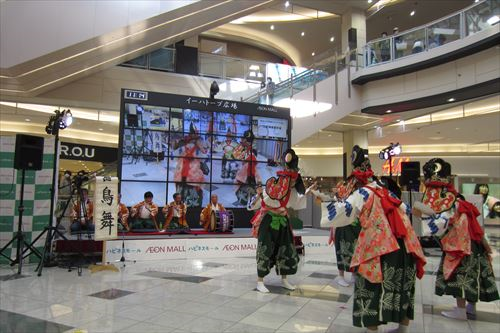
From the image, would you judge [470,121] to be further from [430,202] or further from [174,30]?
[430,202]

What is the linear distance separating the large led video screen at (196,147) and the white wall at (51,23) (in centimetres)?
160

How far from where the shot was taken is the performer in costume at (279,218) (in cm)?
469

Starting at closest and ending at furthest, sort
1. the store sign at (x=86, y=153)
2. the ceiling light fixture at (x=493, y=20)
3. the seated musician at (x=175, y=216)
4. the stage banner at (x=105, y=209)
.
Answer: the stage banner at (x=105, y=209), the seated musician at (x=175, y=216), the ceiling light fixture at (x=493, y=20), the store sign at (x=86, y=153)

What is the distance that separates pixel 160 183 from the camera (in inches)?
384

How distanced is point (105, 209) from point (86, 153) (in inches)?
413

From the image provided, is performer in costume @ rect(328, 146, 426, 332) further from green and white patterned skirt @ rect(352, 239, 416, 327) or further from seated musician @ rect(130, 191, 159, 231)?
seated musician @ rect(130, 191, 159, 231)

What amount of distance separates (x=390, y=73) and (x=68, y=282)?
11.2 metres

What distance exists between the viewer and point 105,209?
6285mm

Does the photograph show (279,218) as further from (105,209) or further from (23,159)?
(23,159)

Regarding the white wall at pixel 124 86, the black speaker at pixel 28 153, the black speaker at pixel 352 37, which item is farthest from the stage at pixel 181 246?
the black speaker at pixel 352 37

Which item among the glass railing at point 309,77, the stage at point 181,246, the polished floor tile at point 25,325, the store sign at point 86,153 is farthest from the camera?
the store sign at point 86,153

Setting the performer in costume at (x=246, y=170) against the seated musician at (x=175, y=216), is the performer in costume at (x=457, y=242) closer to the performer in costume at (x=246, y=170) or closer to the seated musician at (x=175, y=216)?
the seated musician at (x=175, y=216)

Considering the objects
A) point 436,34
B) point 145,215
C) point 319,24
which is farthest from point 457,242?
point 319,24

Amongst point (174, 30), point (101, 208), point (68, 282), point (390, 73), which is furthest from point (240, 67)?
point (68, 282)
